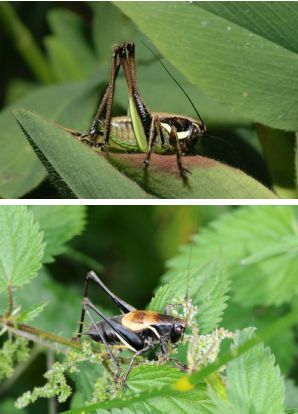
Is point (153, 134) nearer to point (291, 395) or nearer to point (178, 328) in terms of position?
point (178, 328)

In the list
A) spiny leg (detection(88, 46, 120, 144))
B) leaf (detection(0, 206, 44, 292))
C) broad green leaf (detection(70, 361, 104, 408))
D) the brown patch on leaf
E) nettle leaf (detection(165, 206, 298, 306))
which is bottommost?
nettle leaf (detection(165, 206, 298, 306))

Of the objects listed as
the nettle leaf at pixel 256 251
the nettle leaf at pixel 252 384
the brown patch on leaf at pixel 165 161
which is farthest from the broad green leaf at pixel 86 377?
the nettle leaf at pixel 256 251

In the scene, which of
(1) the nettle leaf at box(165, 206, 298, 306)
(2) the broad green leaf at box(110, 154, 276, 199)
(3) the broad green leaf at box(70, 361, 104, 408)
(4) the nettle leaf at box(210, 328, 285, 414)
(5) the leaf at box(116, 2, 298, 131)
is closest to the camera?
(4) the nettle leaf at box(210, 328, 285, 414)

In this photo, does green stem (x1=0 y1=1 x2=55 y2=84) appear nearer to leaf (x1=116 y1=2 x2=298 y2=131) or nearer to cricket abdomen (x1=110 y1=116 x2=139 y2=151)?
leaf (x1=116 y1=2 x2=298 y2=131)

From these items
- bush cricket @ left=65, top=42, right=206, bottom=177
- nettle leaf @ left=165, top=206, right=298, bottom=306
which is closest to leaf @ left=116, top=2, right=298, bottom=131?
bush cricket @ left=65, top=42, right=206, bottom=177

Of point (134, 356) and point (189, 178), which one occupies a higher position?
point (189, 178)

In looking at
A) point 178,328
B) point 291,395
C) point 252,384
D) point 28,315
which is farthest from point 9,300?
point 291,395
